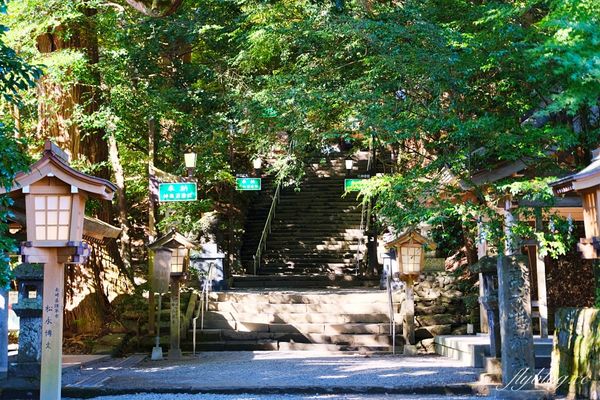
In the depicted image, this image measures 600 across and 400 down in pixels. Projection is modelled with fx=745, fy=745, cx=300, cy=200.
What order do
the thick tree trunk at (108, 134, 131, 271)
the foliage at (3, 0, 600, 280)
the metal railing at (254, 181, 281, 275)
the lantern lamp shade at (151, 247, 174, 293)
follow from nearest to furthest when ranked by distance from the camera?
the foliage at (3, 0, 600, 280), the lantern lamp shade at (151, 247, 174, 293), the thick tree trunk at (108, 134, 131, 271), the metal railing at (254, 181, 281, 275)

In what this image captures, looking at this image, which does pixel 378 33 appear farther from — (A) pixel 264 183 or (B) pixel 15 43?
(A) pixel 264 183

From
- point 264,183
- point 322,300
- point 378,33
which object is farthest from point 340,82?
point 264,183

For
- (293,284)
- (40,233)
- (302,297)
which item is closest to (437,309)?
(302,297)

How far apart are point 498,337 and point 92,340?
360 inches

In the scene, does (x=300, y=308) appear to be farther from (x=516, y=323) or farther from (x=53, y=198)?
(x=53, y=198)

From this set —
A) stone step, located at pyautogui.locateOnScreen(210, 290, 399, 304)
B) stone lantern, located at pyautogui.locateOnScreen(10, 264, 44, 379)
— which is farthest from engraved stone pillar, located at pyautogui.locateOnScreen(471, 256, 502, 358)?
stone step, located at pyautogui.locateOnScreen(210, 290, 399, 304)

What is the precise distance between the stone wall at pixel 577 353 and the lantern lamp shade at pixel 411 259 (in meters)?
6.31

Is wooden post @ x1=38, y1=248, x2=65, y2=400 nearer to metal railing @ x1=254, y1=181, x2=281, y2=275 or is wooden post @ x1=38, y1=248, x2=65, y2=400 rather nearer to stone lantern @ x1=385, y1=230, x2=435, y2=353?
stone lantern @ x1=385, y1=230, x2=435, y2=353

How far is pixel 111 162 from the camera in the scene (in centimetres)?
1731

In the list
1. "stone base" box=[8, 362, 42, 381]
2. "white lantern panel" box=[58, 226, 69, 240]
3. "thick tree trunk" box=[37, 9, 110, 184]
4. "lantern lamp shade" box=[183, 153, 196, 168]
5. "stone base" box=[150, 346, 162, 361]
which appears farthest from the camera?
"lantern lamp shade" box=[183, 153, 196, 168]

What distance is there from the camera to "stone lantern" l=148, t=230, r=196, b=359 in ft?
51.2

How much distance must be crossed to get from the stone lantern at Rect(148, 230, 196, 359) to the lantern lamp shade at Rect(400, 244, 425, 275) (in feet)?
15.0

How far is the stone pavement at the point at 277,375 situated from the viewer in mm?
10484

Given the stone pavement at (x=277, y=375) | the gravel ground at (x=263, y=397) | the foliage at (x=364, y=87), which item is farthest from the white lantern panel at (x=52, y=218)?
the foliage at (x=364, y=87)
